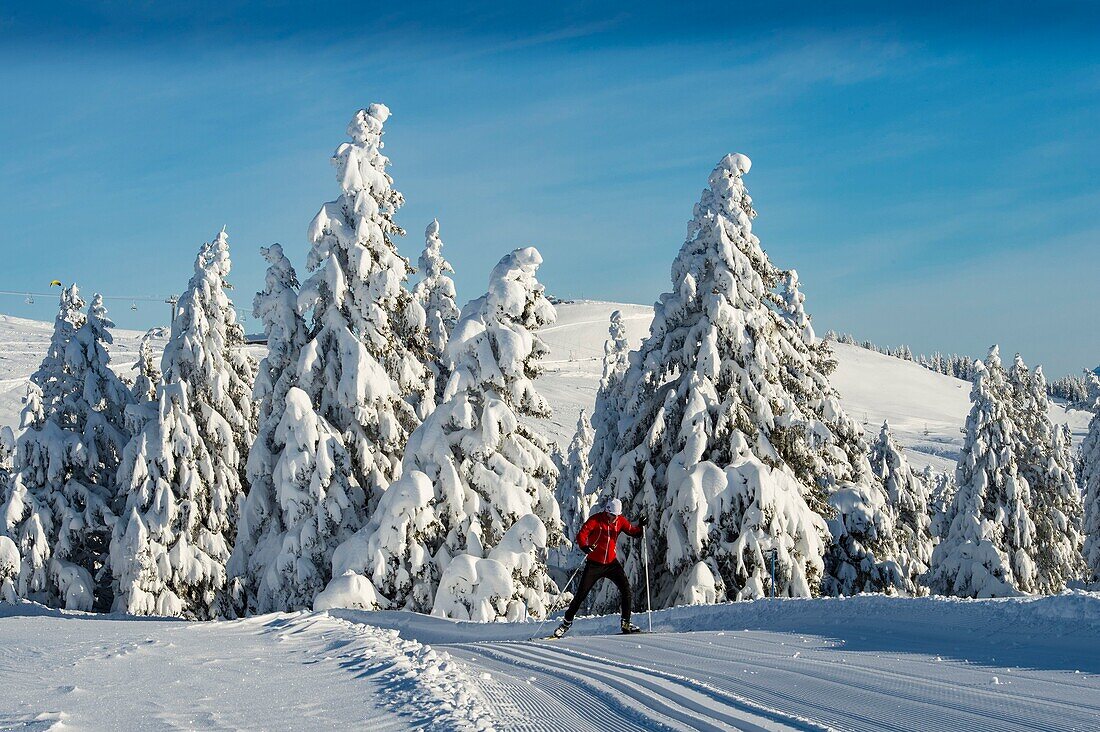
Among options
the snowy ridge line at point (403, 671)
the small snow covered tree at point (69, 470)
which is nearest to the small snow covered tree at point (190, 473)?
the small snow covered tree at point (69, 470)

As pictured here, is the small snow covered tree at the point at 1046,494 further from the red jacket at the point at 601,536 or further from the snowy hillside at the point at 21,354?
the snowy hillside at the point at 21,354

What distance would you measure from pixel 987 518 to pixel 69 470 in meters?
29.6

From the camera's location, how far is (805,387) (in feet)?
81.7

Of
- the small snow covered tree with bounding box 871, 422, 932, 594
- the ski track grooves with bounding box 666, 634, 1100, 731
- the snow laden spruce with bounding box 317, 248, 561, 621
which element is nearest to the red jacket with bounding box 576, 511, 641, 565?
the ski track grooves with bounding box 666, 634, 1100, 731

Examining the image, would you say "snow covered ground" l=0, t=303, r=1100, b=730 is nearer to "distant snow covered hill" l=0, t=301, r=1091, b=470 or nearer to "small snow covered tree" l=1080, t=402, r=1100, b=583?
"small snow covered tree" l=1080, t=402, r=1100, b=583

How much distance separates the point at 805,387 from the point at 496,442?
9053mm

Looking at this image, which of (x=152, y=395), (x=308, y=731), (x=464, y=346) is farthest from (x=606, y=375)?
(x=308, y=731)

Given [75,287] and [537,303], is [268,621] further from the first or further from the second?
[75,287]

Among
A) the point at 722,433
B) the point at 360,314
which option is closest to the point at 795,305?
the point at 722,433

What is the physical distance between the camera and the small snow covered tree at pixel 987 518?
101 ft

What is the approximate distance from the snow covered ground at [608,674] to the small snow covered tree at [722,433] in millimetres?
7413

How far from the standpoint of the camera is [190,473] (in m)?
28.1

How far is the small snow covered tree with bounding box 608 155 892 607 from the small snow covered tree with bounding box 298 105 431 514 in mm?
6036

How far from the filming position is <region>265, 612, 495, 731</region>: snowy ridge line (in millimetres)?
5895
